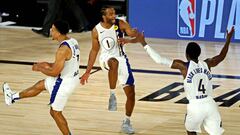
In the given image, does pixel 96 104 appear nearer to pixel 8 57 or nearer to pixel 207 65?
pixel 207 65

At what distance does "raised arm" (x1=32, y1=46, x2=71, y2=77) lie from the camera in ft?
25.5

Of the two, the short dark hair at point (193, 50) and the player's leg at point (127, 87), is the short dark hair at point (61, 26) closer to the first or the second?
the player's leg at point (127, 87)

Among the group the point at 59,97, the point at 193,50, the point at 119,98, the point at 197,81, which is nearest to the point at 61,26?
the point at 59,97

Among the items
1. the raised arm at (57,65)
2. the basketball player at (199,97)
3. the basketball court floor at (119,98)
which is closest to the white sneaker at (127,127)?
the basketball court floor at (119,98)

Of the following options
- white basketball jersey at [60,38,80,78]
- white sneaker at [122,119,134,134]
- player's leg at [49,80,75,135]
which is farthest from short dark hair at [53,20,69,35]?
white sneaker at [122,119,134,134]

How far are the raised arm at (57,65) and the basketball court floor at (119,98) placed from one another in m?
1.40

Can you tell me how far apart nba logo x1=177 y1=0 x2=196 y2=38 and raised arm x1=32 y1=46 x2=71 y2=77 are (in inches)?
318

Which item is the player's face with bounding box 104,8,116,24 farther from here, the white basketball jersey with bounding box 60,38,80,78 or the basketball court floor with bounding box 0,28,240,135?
the basketball court floor with bounding box 0,28,240,135

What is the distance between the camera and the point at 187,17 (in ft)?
51.2

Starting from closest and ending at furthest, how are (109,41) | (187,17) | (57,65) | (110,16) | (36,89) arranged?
(57,65) → (36,89) → (110,16) → (109,41) → (187,17)

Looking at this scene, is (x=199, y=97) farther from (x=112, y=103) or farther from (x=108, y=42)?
(x=112, y=103)

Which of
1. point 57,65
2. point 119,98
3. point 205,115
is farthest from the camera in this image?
point 119,98

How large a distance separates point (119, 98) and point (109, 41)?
83.3 inches

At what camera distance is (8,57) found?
14227 millimetres
